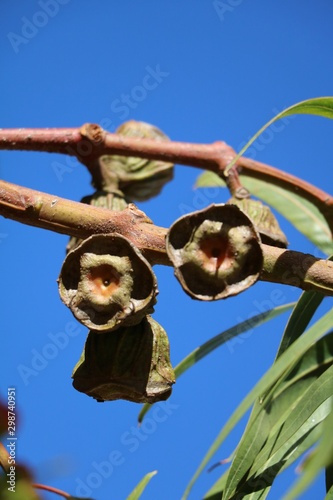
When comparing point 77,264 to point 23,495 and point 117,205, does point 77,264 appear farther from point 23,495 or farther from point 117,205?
point 117,205

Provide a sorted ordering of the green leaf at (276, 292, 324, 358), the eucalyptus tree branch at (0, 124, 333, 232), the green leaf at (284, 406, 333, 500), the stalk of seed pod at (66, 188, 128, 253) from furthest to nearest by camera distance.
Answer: the stalk of seed pod at (66, 188, 128, 253), the eucalyptus tree branch at (0, 124, 333, 232), the green leaf at (276, 292, 324, 358), the green leaf at (284, 406, 333, 500)

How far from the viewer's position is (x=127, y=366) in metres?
1.46

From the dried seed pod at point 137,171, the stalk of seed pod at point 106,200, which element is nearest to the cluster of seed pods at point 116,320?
the stalk of seed pod at point 106,200

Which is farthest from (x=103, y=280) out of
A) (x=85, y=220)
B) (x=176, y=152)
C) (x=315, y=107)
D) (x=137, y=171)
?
(x=137, y=171)

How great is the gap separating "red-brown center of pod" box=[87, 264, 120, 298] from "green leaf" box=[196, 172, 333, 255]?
3.56ft

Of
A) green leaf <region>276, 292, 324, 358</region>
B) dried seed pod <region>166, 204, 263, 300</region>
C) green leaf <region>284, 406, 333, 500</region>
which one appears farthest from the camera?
green leaf <region>276, 292, 324, 358</region>

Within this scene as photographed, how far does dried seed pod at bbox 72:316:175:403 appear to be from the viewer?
145 centimetres

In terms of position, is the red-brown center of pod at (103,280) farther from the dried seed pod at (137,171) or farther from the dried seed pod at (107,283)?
the dried seed pod at (137,171)

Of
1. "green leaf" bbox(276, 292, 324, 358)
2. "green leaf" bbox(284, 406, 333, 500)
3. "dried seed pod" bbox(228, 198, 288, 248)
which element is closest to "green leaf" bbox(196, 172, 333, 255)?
"dried seed pod" bbox(228, 198, 288, 248)

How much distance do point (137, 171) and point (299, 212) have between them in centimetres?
55

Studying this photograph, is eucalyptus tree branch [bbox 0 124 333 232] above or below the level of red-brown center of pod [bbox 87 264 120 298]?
above

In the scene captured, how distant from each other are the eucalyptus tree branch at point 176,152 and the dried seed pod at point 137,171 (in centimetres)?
28

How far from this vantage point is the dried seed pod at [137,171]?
2.48 meters

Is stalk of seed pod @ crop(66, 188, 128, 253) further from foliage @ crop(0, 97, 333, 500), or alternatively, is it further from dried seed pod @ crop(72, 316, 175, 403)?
dried seed pod @ crop(72, 316, 175, 403)
